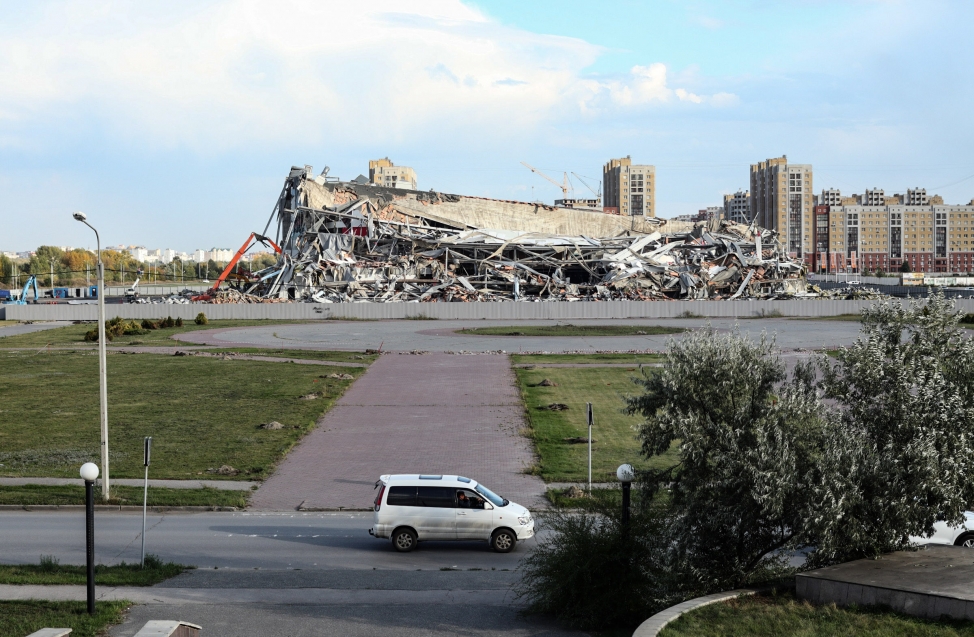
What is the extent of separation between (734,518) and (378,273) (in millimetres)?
85803

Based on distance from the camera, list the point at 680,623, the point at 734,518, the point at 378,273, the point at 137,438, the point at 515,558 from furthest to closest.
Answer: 1. the point at 378,273
2. the point at 137,438
3. the point at 515,558
4. the point at 734,518
5. the point at 680,623

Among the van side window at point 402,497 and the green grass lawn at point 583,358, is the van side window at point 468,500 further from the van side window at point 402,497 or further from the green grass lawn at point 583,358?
the green grass lawn at point 583,358

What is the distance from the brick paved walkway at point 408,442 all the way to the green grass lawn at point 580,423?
2.32 ft

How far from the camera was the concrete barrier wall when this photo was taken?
83.4 m

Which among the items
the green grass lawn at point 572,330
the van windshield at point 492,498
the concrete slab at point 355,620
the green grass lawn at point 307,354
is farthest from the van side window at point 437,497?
the green grass lawn at point 572,330

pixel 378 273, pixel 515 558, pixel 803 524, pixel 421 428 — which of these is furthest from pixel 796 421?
pixel 378 273

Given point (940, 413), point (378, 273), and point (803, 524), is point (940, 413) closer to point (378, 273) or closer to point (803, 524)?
point (803, 524)

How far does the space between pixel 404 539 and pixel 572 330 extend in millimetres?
51736

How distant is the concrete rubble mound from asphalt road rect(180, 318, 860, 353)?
49.7 ft

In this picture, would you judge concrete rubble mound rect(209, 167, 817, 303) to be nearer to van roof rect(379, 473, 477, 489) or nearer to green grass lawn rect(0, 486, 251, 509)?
green grass lawn rect(0, 486, 251, 509)

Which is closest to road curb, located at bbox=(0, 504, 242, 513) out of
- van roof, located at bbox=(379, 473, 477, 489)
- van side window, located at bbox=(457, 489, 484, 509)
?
van roof, located at bbox=(379, 473, 477, 489)

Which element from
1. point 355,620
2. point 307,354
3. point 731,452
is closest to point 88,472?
point 355,620

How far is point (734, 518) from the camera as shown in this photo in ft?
45.4

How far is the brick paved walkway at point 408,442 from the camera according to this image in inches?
950
